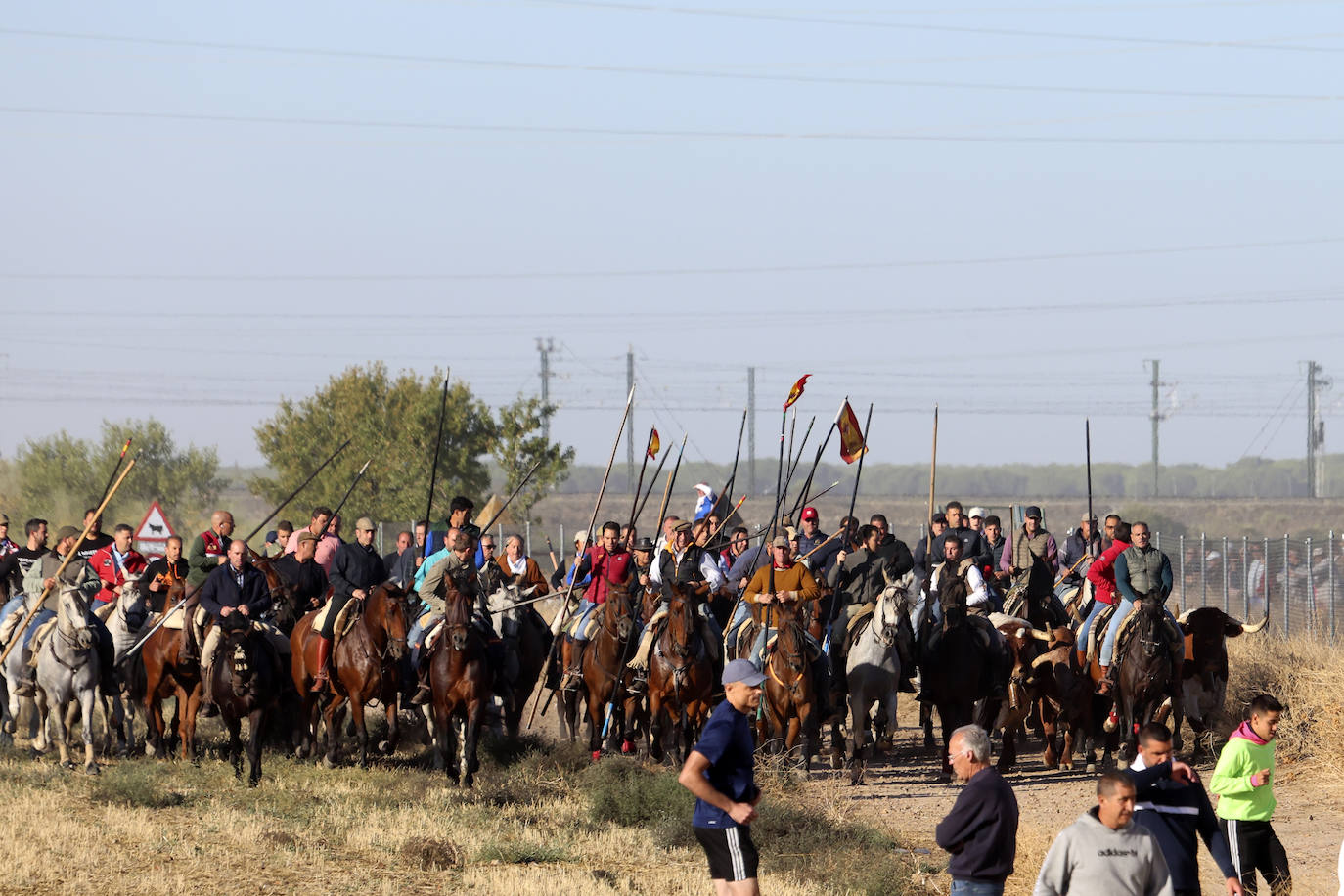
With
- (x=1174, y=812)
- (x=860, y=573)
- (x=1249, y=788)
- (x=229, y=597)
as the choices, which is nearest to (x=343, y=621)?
(x=229, y=597)

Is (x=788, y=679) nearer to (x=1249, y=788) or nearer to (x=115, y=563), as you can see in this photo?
(x=1249, y=788)

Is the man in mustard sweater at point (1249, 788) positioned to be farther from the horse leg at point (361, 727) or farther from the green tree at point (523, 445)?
the green tree at point (523, 445)

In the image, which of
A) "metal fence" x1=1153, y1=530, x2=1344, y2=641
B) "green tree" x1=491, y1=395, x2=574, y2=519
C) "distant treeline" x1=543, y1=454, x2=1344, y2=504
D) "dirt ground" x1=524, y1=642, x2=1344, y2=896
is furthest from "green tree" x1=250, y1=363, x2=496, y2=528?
"distant treeline" x1=543, y1=454, x2=1344, y2=504

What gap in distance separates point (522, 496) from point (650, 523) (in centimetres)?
2066

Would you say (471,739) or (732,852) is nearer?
(732,852)

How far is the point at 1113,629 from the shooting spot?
18.1m

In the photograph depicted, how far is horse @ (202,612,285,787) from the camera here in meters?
16.2

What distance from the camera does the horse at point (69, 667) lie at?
1677 cm

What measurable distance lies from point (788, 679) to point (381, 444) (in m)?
31.8

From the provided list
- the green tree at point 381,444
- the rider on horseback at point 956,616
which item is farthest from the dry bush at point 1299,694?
the green tree at point 381,444

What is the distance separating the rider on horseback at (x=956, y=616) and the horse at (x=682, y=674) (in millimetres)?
2480

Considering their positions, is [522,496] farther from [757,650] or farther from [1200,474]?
[1200,474]

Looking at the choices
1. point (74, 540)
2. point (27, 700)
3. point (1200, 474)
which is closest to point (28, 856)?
point (74, 540)

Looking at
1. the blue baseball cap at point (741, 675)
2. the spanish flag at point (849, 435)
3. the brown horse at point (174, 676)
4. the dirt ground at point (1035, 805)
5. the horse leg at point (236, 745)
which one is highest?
the spanish flag at point (849, 435)
